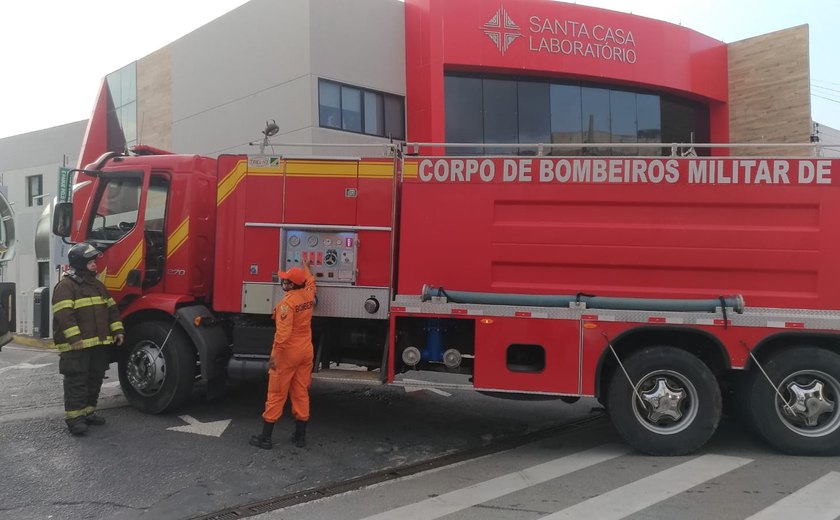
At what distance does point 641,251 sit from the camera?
17.0ft

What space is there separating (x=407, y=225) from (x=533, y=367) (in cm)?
175

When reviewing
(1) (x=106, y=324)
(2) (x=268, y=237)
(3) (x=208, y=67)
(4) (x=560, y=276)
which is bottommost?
(1) (x=106, y=324)

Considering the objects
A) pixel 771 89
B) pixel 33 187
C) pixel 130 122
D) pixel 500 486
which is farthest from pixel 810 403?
pixel 33 187

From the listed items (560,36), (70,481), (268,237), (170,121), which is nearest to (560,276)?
(268,237)

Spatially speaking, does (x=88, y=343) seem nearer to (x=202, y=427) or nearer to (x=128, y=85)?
(x=202, y=427)

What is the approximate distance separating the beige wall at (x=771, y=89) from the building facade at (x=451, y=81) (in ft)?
0.12

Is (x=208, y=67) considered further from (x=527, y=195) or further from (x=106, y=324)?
(x=527, y=195)

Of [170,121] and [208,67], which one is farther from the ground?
[208,67]

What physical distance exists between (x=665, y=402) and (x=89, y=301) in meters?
5.49

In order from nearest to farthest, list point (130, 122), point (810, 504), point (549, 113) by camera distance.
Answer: point (810, 504)
point (549, 113)
point (130, 122)

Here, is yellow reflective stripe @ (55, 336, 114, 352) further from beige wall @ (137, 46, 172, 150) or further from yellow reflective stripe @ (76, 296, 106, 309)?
beige wall @ (137, 46, 172, 150)

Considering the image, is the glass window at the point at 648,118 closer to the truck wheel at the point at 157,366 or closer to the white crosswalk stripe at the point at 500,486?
the white crosswalk stripe at the point at 500,486

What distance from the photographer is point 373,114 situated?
50.6 ft

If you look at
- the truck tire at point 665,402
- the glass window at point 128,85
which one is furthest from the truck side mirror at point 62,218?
the glass window at point 128,85
